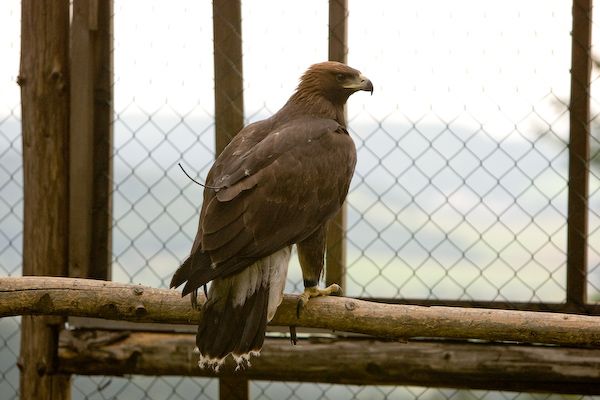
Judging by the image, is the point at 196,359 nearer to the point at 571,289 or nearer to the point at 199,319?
the point at 199,319

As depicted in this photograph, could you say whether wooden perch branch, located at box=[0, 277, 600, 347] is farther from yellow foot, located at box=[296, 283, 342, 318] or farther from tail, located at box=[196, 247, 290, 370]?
yellow foot, located at box=[296, 283, 342, 318]

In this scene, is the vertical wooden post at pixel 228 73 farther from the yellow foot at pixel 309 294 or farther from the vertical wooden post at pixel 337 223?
the yellow foot at pixel 309 294

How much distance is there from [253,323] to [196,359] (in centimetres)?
115

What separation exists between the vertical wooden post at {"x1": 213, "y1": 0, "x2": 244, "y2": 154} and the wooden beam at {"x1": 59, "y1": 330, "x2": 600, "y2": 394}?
88cm

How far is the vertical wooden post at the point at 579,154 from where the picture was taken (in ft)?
11.9

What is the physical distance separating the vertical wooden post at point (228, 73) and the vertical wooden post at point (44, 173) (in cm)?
67

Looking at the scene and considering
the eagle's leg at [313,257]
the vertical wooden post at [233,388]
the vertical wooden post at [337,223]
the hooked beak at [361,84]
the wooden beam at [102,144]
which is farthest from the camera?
the wooden beam at [102,144]

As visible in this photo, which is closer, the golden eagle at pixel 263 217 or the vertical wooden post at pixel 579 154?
the golden eagle at pixel 263 217

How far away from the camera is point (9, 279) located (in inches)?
107

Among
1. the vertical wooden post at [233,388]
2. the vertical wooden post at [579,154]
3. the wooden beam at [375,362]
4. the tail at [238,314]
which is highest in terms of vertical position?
the vertical wooden post at [579,154]

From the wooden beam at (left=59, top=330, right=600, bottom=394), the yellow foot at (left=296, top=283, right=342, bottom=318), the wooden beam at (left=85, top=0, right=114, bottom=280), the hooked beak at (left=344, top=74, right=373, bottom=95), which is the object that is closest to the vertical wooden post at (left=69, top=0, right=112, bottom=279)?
the wooden beam at (left=85, top=0, right=114, bottom=280)

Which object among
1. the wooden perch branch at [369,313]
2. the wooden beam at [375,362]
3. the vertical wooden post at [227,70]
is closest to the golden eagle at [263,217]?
the wooden perch branch at [369,313]

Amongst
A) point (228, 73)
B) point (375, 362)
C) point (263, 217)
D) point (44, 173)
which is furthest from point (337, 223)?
point (44, 173)

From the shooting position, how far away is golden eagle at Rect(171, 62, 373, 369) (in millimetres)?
2617
